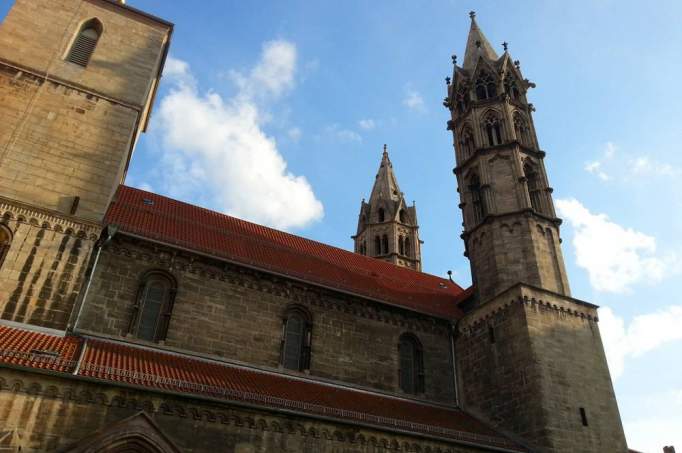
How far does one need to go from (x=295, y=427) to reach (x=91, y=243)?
25.1 ft

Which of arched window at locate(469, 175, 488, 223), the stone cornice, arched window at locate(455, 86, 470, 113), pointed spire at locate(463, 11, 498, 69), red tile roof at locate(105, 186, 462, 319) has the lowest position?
the stone cornice

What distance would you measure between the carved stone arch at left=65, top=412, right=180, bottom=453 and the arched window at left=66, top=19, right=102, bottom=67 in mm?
13199

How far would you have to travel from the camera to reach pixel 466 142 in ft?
82.8

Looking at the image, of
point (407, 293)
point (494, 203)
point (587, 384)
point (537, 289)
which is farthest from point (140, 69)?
point (587, 384)

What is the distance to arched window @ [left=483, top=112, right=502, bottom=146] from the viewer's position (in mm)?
24047

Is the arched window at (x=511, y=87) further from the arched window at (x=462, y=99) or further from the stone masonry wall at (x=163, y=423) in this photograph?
the stone masonry wall at (x=163, y=423)

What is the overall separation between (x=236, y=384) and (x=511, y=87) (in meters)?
20.3

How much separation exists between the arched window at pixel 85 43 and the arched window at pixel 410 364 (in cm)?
1520

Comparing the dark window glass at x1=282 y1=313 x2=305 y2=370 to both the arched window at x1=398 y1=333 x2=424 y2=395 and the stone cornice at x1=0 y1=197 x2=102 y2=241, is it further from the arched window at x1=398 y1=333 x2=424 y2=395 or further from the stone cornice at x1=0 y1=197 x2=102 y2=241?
the stone cornice at x1=0 y1=197 x2=102 y2=241

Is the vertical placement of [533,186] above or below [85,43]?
below

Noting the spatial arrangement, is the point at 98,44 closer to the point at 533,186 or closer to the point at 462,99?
the point at 462,99

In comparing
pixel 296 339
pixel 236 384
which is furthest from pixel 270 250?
→ pixel 236 384

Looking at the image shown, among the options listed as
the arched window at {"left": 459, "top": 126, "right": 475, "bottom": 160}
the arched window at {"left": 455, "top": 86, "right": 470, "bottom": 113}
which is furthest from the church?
the arched window at {"left": 455, "top": 86, "right": 470, "bottom": 113}

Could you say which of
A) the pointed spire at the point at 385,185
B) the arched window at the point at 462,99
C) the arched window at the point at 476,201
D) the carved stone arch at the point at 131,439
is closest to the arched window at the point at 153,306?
the carved stone arch at the point at 131,439
